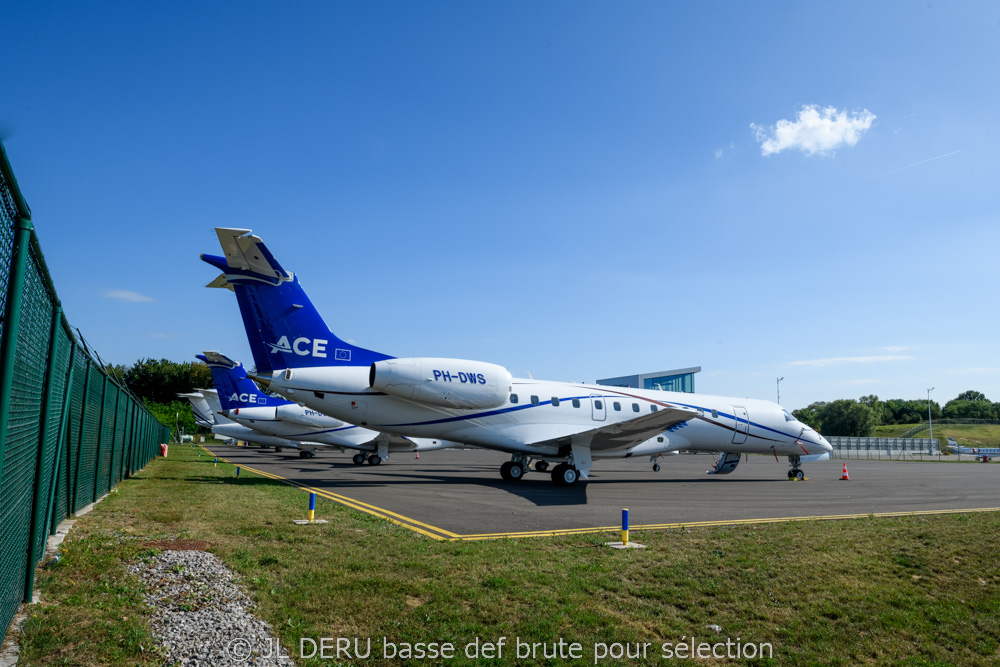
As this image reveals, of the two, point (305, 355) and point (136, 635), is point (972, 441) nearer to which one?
point (305, 355)

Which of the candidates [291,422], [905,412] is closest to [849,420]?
[905,412]

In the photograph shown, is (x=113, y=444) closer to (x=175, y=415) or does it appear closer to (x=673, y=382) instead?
(x=673, y=382)

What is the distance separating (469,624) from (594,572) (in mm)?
2263

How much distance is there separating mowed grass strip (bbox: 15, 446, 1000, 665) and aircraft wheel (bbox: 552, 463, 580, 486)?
29.7ft

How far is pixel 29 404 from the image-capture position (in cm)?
552

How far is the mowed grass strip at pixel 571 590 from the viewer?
5918mm

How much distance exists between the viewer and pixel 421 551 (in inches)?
341

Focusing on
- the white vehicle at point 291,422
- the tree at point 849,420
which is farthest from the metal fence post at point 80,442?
the tree at point 849,420

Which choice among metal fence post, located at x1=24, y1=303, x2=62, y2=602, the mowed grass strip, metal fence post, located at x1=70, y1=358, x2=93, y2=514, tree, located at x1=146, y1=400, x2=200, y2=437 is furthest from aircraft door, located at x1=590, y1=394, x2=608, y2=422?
tree, located at x1=146, y1=400, x2=200, y2=437

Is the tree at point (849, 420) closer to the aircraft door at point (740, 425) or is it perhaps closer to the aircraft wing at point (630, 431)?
the aircraft door at point (740, 425)

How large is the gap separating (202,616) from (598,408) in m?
17.7

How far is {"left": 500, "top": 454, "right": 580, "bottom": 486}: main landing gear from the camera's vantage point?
64.4ft

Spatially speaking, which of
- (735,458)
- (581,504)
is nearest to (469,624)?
(581,504)

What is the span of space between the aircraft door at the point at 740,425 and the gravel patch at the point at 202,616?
Result: 71.1 feet
